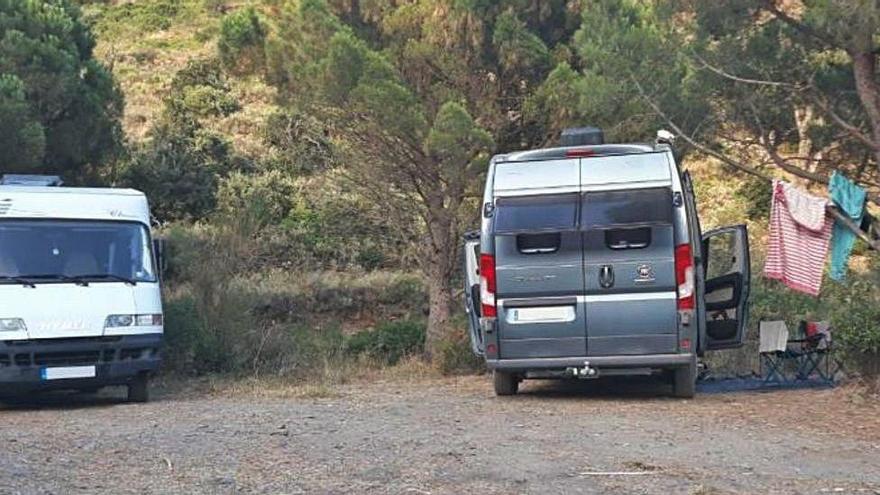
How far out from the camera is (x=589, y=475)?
26.6ft

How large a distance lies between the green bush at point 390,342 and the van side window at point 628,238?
822 centimetres

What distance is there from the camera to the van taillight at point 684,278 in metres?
11.9

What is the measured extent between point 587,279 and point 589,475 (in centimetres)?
417

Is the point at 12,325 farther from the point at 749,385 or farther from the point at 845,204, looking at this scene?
the point at 845,204

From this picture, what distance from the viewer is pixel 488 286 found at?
40.5 ft

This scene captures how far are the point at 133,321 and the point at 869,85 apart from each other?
28.9 ft

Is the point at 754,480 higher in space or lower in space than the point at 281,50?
lower

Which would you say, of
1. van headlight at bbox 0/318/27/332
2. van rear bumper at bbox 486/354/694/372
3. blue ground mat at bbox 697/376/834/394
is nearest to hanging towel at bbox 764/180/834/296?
blue ground mat at bbox 697/376/834/394

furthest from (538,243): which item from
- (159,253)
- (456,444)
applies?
(159,253)

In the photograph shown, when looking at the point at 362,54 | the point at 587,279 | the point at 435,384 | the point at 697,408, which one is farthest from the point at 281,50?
→ the point at 697,408

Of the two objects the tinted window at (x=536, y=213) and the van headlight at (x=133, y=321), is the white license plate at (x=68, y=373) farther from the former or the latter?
the tinted window at (x=536, y=213)

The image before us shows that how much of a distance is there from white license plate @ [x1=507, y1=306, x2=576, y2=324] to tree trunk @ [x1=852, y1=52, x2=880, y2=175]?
454 cm

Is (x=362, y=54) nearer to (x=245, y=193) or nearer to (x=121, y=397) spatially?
(x=121, y=397)

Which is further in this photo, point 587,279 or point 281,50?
point 281,50
